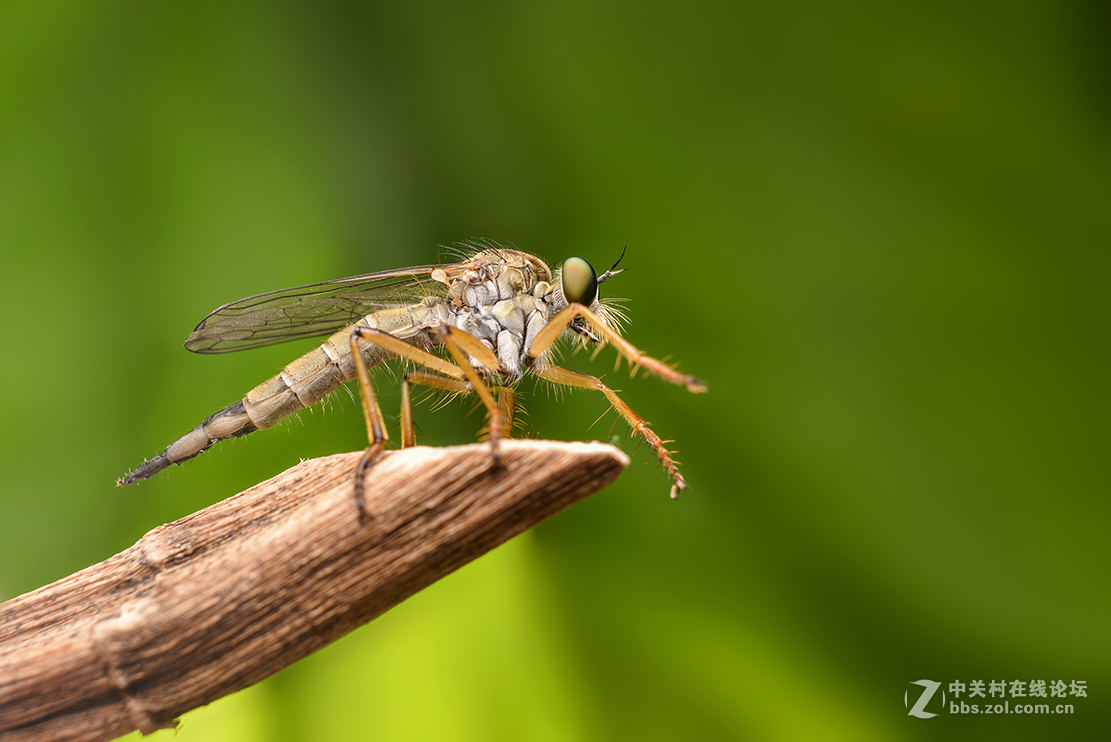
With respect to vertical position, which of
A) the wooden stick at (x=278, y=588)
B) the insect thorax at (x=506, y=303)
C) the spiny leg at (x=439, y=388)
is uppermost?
the insect thorax at (x=506, y=303)

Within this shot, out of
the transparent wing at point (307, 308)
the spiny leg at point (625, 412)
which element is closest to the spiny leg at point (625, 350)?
the spiny leg at point (625, 412)

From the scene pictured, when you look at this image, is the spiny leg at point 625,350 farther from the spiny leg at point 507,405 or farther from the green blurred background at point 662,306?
the green blurred background at point 662,306

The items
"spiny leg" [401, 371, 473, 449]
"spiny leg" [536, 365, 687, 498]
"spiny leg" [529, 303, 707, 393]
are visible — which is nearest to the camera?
"spiny leg" [529, 303, 707, 393]

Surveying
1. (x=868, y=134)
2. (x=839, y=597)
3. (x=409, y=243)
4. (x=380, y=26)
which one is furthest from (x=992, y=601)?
(x=380, y=26)

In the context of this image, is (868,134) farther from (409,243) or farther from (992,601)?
(409,243)

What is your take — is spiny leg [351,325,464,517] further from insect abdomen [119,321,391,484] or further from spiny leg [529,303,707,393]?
insect abdomen [119,321,391,484]

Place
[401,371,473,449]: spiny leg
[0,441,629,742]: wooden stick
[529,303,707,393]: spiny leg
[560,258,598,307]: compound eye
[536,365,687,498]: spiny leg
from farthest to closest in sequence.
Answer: [560,258,598,307]: compound eye, [536,365,687,498]: spiny leg, [401,371,473,449]: spiny leg, [529,303,707,393]: spiny leg, [0,441,629,742]: wooden stick

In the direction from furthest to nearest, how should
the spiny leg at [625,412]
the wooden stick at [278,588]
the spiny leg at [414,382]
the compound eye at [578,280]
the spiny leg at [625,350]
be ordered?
the compound eye at [578,280] → the spiny leg at [625,412] → the spiny leg at [414,382] → the spiny leg at [625,350] → the wooden stick at [278,588]

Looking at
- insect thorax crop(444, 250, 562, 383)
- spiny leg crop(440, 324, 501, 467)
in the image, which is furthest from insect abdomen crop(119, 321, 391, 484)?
spiny leg crop(440, 324, 501, 467)
